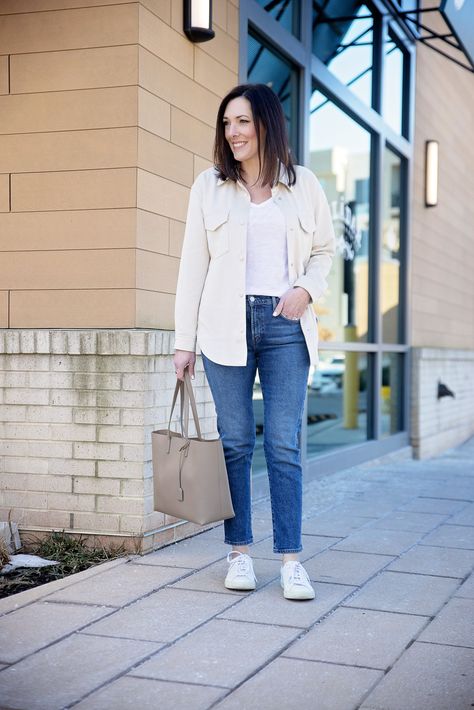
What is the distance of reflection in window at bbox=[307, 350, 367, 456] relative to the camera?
→ 6333 millimetres

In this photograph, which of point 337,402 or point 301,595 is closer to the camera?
point 301,595

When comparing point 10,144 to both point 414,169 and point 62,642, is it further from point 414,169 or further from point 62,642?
point 414,169

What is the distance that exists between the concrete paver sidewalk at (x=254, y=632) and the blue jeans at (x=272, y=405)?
1.09 feet

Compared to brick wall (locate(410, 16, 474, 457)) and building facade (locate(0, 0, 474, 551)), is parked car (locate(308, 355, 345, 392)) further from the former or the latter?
building facade (locate(0, 0, 474, 551))

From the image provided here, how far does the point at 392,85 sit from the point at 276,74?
260 cm

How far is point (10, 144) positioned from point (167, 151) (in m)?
0.67

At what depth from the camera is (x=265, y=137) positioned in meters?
3.23

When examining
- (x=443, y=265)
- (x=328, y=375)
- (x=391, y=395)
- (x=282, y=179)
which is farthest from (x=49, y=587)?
(x=443, y=265)

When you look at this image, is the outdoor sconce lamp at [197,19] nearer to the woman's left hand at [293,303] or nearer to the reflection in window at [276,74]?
the reflection in window at [276,74]

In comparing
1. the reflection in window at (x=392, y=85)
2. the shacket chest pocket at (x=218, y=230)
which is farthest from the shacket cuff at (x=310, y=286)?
the reflection in window at (x=392, y=85)

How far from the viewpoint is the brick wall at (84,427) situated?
3.79 m

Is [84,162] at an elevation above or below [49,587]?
above

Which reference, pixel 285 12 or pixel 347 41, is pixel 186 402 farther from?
pixel 347 41

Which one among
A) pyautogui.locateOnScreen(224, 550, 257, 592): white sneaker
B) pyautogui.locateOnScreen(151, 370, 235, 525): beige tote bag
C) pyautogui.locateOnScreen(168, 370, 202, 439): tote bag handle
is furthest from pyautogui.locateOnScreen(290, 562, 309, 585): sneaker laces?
pyautogui.locateOnScreen(168, 370, 202, 439): tote bag handle
